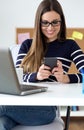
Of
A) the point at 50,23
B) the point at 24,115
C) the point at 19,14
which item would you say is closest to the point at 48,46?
the point at 50,23

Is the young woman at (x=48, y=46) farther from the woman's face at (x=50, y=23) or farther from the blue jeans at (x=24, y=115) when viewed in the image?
the blue jeans at (x=24, y=115)

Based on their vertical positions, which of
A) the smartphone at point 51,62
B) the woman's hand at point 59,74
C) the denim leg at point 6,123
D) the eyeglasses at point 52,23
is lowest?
the denim leg at point 6,123

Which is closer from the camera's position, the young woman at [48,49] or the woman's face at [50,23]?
the young woman at [48,49]

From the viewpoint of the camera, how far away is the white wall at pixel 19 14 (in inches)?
128

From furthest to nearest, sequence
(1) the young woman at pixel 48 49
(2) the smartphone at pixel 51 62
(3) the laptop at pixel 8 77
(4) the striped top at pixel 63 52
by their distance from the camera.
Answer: (4) the striped top at pixel 63 52 → (1) the young woman at pixel 48 49 → (2) the smartphone at pixel 51 62 → (3) the laptop at pixel 8 77

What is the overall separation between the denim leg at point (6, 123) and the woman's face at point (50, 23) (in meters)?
0.70

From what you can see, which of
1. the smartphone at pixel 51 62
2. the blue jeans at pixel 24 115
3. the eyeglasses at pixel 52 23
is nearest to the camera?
the blue jeans at pixel 24 115

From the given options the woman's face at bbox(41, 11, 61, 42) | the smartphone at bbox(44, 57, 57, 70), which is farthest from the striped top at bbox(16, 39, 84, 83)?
the smartphone at bbox(44, 57, 57, 70)

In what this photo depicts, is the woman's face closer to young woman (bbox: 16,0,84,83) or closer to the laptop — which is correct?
young woman (bbox: 16,0,84,83)

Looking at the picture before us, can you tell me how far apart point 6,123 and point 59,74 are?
45 centimetres

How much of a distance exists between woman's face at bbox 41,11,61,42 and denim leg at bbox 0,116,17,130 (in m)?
0.70

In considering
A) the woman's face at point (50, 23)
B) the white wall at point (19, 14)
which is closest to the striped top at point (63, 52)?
the woman's face at point (50, 23)

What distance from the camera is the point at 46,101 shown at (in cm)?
95

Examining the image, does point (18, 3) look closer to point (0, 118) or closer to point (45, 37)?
point (45, 37)
